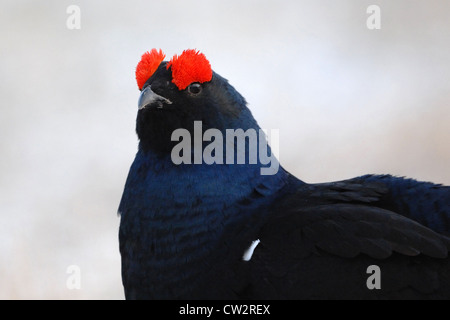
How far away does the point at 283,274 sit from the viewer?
136cm

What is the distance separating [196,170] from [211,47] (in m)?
2.32

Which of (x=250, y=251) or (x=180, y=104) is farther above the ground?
(x=180, y=104)

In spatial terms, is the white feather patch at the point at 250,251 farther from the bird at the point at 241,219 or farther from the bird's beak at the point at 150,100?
the bird's beak at the point at 150,100

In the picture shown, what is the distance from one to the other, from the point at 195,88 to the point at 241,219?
36 cm

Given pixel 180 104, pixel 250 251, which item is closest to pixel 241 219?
pixel 250 251

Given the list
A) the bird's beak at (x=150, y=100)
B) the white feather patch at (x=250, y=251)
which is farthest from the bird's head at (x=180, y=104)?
the white feather patch at (x=250, y=251)

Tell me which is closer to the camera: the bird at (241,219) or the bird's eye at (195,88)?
the bird at (241,219)

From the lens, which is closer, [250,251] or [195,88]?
[250,251]

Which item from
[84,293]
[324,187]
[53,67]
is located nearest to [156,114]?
[324,187]

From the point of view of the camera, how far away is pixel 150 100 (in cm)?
158

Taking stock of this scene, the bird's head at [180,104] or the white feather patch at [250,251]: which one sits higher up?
the bird's head at [180,104]

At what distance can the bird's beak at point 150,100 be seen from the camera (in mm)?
1576

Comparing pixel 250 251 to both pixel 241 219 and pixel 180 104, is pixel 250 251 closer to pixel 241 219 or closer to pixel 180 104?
pixel 241 219

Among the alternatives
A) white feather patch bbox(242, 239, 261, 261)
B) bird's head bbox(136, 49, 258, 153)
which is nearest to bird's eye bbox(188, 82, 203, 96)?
bird's head bbox(136, 49, 258, 153)
